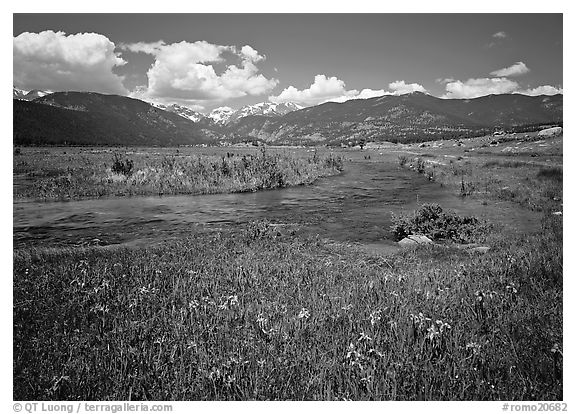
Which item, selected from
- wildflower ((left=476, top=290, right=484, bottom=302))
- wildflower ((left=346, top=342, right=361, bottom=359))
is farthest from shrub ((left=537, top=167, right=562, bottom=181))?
A: wildflower ((left=346, top=342, right=361, bottom=359))

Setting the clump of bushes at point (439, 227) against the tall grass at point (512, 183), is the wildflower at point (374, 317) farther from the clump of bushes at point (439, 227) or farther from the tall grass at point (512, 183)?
the tall grass at point (512, 183)

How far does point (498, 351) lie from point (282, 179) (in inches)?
799

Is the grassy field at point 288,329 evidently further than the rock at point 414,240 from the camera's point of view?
No

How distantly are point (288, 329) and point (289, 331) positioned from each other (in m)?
0.06

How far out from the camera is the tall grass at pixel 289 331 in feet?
11.8

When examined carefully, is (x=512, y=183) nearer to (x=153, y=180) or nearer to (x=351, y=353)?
(x=351, y=353)

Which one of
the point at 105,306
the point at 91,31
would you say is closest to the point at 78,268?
the point at 105,306

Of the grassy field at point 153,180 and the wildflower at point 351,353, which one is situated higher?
the grassy field at point 153,180

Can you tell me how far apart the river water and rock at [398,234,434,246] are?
453 millimetres

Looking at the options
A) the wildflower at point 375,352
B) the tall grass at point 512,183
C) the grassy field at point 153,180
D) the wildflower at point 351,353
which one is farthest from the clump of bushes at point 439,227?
the grassy field at point 153,180

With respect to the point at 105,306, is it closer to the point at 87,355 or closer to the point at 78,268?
the point at 87,355

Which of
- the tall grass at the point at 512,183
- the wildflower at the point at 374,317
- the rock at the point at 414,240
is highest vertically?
the tall grass at the point at 512,183

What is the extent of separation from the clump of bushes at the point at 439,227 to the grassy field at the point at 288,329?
3.00 m

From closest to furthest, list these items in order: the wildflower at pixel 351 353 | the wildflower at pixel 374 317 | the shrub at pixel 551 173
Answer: the wildflower at pixel 351 353 < the wildflower at pixel 374 317 < the shrub at pixel 551 173
